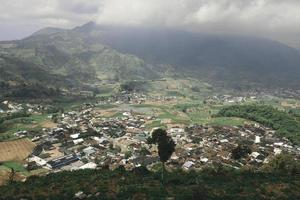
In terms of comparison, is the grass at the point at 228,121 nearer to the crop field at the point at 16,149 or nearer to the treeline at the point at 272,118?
the treeline at the point at 272,118

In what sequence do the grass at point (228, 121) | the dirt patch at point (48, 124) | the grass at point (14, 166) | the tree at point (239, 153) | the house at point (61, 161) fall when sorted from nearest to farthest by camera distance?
the grass at point (14, 166) → the house at point (61, 161) → the tree at point (239, 153) → the dirt patch at point (48, 124) → the grass at point (228, 121)

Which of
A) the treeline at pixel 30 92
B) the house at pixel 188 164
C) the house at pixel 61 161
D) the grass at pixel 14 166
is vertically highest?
the house at pixel 188 164

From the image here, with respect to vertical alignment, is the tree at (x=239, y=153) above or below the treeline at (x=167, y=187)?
below

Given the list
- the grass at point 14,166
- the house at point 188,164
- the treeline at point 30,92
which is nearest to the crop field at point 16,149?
the grass at point 14,166

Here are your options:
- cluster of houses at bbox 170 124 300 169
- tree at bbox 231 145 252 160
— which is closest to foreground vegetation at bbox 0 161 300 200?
cluster of houses at bbox 170 124 300 169

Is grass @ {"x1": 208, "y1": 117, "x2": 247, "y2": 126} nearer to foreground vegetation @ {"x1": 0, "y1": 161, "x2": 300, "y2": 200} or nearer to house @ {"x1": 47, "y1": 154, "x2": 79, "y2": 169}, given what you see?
house @ {"x1": 47, "y1": 154, "x2": 79, "y2": 169}

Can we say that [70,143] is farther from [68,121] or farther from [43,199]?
[43,199]
